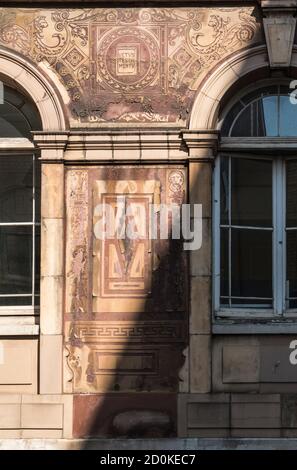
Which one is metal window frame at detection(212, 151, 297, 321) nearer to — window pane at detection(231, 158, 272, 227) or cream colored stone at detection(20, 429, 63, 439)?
window pane at detection(231, 158, 272, 227)

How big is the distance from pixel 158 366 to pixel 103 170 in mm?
2081

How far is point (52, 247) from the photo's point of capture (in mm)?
12461

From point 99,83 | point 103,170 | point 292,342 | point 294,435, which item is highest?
point 99,83

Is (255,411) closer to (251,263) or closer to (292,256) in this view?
(251,263)

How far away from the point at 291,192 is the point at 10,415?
3704 millimetres

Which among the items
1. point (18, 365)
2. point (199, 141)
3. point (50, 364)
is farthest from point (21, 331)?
point (199, 141)

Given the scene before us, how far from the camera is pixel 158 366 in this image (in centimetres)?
1238

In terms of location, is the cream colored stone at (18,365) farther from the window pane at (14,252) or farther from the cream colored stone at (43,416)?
the window pane at (14,252)

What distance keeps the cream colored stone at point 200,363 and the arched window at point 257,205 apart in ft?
1.81

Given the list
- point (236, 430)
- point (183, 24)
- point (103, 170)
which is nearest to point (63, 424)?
point (236, 430)

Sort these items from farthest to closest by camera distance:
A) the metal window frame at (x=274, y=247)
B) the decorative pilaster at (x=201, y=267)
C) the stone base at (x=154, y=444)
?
the metal window frame at (x=274, y=247) < the decorative pilaster at (x=201, y=267) < the stone base at (x=154, y=444)

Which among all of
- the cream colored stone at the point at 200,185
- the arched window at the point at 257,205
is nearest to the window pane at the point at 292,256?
the arched window at the point at 257,205

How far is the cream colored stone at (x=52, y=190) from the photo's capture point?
492 inches

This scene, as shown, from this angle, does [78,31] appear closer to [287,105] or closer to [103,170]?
[103,170]
